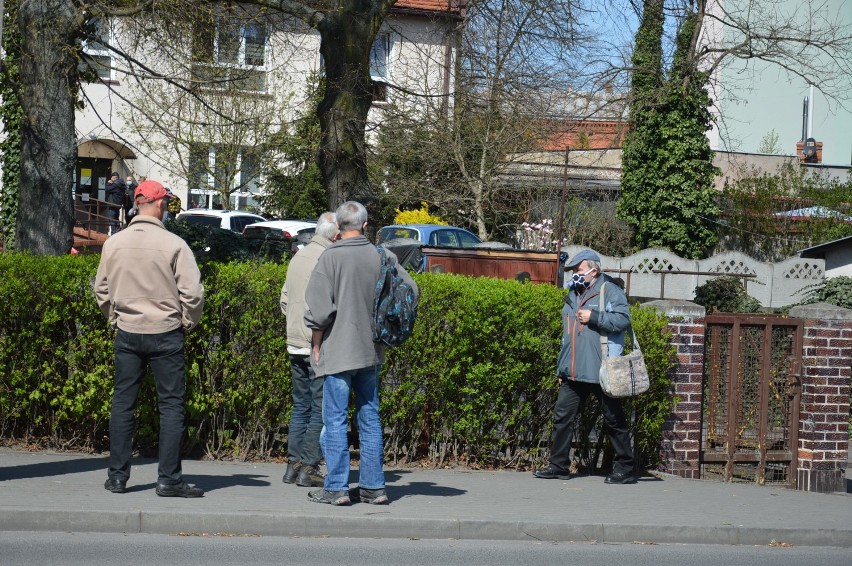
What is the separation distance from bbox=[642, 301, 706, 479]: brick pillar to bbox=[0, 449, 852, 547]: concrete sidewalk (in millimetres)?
649

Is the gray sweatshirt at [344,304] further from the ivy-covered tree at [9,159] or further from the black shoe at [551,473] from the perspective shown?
the ivy-covered tree at [9,159]

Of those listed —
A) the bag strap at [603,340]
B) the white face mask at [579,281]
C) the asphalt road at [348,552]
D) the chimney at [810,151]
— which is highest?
the chimney at [810,151]

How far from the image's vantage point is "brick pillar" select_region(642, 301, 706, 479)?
393 inches

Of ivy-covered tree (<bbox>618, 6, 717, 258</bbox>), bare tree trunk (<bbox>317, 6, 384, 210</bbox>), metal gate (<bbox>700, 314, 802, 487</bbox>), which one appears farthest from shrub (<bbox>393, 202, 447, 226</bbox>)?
metal gate (<bbox>700, 314, 802, 487</bbox>)

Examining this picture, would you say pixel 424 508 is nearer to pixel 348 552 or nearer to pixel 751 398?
pixel 348 552

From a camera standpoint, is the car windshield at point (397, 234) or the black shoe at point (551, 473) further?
the car windshield at point (397, 234)

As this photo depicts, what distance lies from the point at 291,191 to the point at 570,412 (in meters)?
25.8

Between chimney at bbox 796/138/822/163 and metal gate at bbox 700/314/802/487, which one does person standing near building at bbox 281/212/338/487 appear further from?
chimney at bbox 796/138/822/163

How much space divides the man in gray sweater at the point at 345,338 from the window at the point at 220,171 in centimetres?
2444

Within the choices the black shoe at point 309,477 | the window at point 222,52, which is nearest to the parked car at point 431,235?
the window at point 222,52

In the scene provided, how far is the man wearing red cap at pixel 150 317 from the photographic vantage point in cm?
730

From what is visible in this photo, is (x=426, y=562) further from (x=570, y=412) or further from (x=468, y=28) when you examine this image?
(x=468, y=28)

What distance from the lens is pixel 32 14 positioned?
11953 millimetres

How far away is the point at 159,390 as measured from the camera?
7.44m
